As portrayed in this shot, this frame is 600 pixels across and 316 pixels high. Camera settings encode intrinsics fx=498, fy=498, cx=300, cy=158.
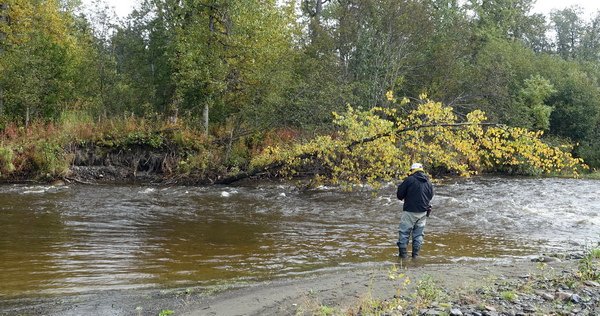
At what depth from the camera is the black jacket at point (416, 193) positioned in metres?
9.98

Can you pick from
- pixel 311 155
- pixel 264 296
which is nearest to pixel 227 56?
pixel 311 155

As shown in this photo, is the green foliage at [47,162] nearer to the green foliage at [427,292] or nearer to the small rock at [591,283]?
the green foliage at [427,292]

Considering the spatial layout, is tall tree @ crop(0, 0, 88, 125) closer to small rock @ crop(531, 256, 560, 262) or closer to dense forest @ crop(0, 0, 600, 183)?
dense forest @ crop(0, 0, 600, 183)

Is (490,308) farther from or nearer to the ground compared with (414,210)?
nearer to the ground

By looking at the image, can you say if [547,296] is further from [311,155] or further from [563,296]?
[311,155]

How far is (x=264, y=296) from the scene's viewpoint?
6.95 m

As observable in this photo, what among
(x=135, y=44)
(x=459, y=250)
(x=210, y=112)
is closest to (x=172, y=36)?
(x=135, y=44)

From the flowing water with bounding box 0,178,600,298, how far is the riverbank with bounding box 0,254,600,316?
2.23ft

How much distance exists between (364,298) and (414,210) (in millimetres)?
3804

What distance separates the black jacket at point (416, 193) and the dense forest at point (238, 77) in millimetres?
10182

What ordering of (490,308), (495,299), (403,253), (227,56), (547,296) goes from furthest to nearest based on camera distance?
(227,56), (403,253), (547,296), (495,299), (490,308)

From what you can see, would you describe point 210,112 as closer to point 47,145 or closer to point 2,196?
point 47,145

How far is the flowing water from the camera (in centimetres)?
852

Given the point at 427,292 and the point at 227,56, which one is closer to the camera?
the point at 427,292
